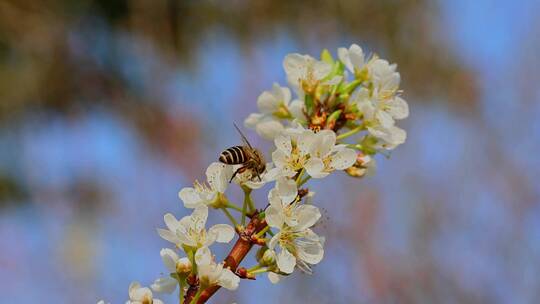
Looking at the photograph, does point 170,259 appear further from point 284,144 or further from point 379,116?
point 379,116

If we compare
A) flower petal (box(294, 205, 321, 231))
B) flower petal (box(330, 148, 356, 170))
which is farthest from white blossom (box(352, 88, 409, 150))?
flower petal (box(294, 205, 321, 231))

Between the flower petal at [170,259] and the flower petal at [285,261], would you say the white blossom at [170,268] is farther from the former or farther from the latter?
the flower petal at [285,261]

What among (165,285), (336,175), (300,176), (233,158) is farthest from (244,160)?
(336,175)

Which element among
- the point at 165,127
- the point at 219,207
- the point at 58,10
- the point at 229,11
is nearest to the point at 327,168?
the point at 219,207

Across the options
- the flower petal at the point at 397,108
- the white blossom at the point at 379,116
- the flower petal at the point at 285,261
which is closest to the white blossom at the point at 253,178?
the flower petal at the point at 285,261

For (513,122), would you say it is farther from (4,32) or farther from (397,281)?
(4,32)
